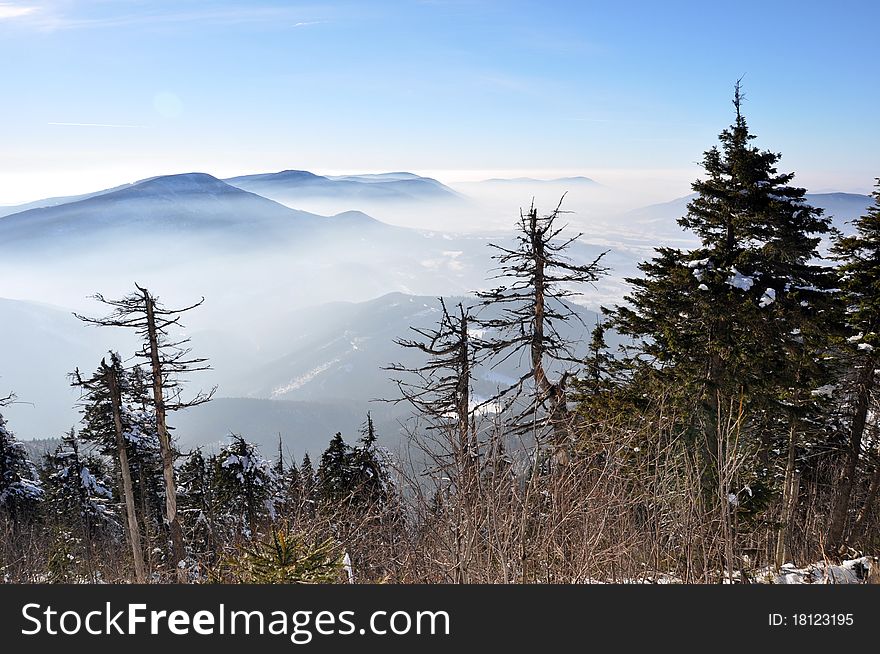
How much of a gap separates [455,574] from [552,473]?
146 cm

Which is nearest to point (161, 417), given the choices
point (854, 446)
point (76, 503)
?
point (854, 446)

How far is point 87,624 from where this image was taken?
334cm

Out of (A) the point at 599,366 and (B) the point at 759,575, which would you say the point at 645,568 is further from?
(A) the point at 599,366

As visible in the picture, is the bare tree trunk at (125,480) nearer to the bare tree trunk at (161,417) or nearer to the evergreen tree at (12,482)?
the bare tree trunk at (161,417)

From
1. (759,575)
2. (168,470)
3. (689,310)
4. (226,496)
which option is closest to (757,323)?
(689,310)

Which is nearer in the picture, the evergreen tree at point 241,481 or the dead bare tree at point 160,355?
the dead bare tree at point 160,355

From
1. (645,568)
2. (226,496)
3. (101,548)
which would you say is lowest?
(101,548)

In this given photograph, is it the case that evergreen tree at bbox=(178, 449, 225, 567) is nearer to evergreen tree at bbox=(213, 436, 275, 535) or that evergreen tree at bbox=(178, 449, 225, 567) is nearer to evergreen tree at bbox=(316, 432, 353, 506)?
evergreen tree at bbox=(213, 436, 275, 535)

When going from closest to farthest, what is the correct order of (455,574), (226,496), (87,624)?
(87,624) → (455,574) → (226,496)

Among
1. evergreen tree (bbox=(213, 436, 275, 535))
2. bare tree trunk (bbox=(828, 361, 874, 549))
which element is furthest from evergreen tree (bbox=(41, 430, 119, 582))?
bare tree trunk (bbox=(828, 361, 874, 549))

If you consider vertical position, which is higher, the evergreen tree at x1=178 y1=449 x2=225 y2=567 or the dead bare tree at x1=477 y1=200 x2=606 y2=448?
the dead bare tree at x1=477 y1=200 x2=606 y2=448

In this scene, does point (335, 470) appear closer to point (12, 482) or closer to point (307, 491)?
point (307, 491)

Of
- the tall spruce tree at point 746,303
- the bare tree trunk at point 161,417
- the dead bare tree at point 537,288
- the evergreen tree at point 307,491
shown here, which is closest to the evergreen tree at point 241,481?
the evergreen tree at point 307,491

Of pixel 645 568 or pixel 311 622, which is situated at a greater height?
pixel 311 622
